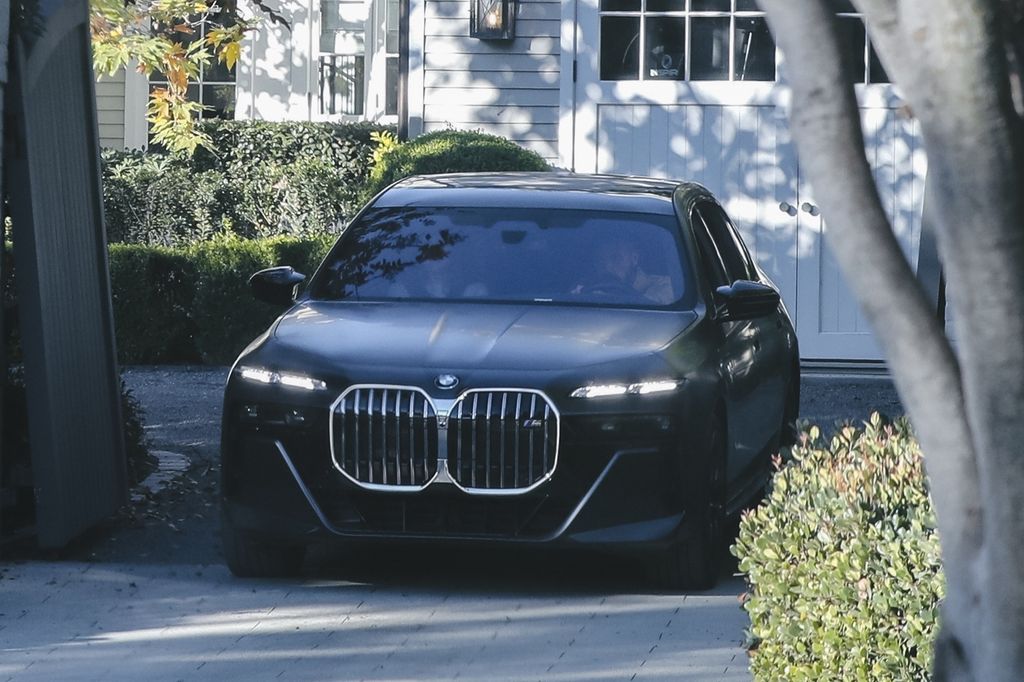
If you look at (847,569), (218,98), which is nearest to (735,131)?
(218,98)

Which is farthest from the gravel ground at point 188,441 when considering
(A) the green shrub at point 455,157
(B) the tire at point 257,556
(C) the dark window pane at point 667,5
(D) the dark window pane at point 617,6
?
(D) the dark window pane at point 617,6

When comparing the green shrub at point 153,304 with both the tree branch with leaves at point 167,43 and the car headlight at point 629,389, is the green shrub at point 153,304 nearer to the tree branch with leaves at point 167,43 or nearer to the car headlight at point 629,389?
the tree branch with leaves at point 167,43

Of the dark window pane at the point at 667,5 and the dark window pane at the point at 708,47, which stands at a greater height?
the dark window pane at the point at 667,5

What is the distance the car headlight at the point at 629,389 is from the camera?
6.43 metres

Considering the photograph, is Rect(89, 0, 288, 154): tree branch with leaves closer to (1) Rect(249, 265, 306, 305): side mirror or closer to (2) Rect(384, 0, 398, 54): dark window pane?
(2) Rect(384, 0, 398, 54): dark window pane

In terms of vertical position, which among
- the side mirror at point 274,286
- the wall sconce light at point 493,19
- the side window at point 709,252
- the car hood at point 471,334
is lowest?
the car hood at point 471,334

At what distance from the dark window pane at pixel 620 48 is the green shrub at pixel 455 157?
1064mm

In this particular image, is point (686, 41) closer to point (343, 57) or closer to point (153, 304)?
point (153, 304)

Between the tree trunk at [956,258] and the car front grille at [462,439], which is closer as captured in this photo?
the tree trunk at [956,258]

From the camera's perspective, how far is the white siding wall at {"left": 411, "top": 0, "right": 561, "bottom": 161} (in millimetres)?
14164

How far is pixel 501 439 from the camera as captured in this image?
639 centimetres

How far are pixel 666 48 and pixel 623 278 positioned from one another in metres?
6.84

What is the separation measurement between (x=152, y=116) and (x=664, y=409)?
421 inches

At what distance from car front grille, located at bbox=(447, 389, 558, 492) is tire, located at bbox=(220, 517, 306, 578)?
0.86m
